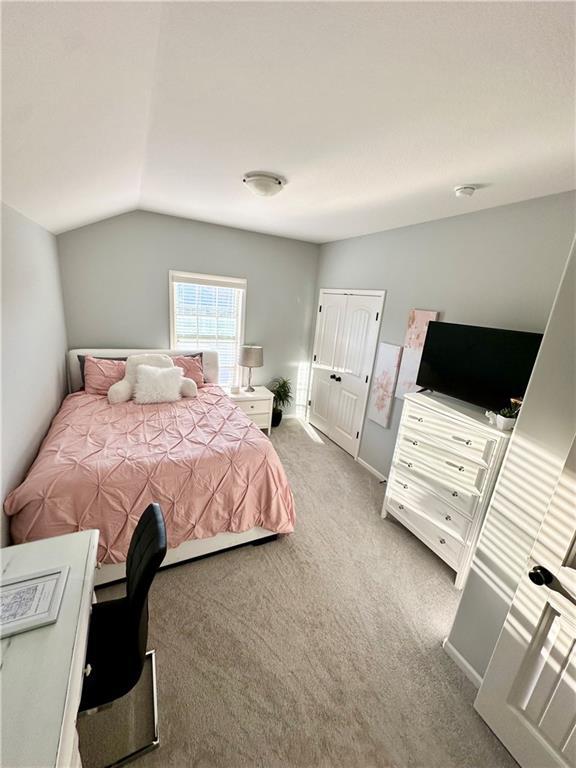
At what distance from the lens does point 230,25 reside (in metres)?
0.82

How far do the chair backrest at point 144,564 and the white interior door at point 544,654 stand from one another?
4.47 feet

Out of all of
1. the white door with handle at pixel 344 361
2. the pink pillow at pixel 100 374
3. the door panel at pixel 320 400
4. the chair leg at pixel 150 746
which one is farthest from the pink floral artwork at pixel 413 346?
the pink pillow at pixel 100 374

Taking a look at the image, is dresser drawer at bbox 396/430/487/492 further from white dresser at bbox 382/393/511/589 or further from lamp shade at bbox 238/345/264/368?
lamp shade at bbox 238/345/264/368

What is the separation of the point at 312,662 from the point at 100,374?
2.87m

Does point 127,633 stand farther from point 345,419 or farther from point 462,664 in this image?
point 345,419

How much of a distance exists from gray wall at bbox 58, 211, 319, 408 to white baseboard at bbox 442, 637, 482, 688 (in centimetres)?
336

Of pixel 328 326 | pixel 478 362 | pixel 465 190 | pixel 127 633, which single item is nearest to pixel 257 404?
pixel 328 326

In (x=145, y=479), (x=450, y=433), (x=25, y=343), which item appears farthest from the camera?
(x=450, y=433)

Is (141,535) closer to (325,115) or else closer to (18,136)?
(18,136)

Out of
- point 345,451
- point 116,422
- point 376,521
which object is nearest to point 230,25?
point 116,422

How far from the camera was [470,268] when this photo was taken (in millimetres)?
2379

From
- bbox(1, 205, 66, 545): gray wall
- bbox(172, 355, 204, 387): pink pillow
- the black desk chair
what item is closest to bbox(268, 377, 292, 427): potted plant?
bbox(172, 355, 204, 387): pink pillow

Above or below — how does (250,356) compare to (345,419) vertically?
above

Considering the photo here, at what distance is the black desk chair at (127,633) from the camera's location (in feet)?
3.42
